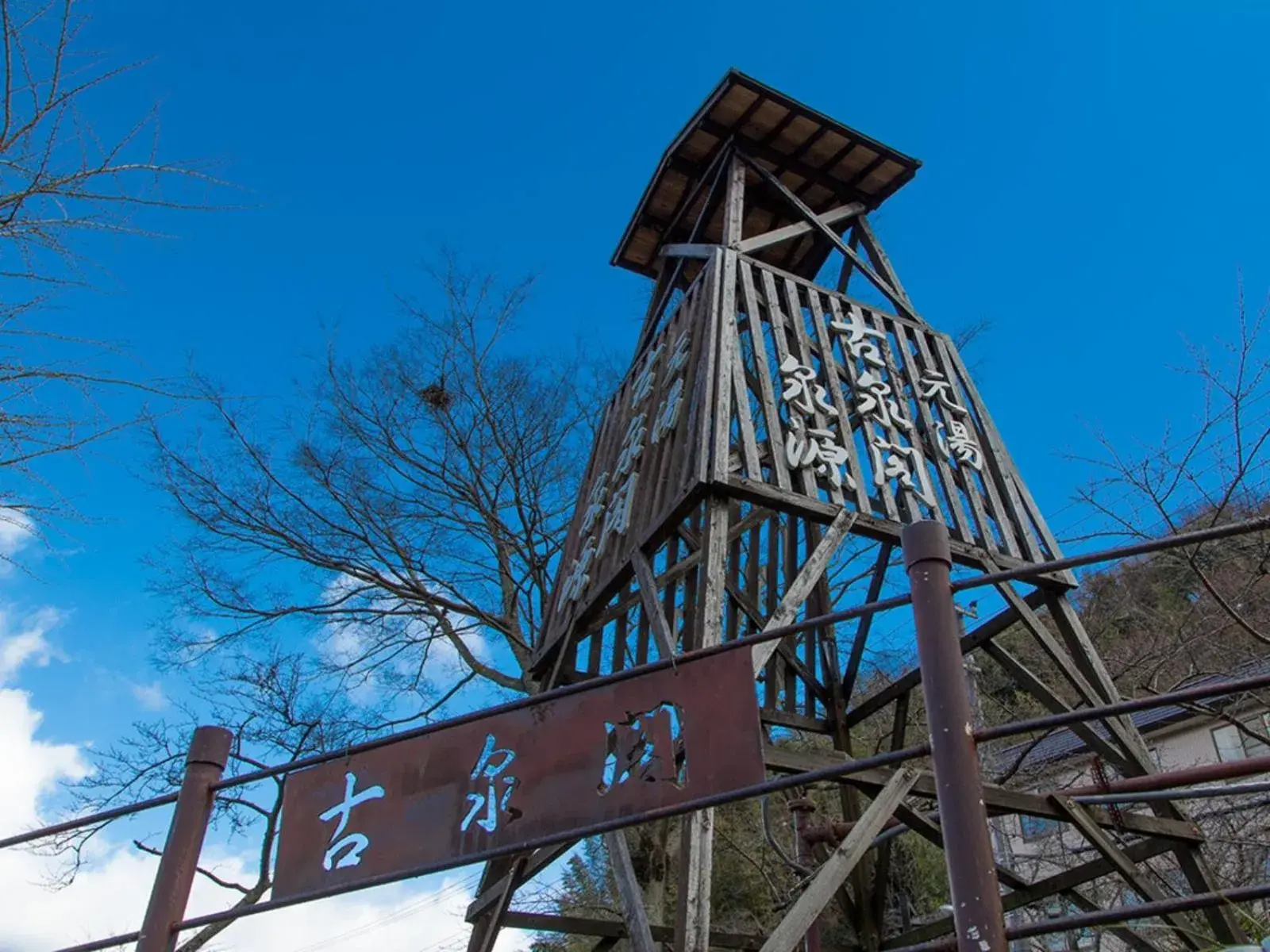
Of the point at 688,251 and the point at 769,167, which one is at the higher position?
the point at 769,167

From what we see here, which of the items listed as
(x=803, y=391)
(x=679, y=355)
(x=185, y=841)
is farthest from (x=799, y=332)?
(x=185, y=841)

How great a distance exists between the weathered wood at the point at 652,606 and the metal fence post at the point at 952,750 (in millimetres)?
2527

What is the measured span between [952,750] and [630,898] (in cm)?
306

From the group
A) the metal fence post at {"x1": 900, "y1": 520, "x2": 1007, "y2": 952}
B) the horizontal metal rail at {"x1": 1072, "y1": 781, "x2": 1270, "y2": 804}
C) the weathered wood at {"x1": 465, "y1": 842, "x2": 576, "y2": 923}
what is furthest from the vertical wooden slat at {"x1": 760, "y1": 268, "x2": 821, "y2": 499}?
the metal fence post at {"x1": 900, "y1": 520, "x2": 1007, "y2": 952}

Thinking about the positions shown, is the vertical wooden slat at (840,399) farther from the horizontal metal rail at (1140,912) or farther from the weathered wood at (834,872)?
the horizontal metal rail at (1140,912)

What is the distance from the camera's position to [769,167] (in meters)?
8.63

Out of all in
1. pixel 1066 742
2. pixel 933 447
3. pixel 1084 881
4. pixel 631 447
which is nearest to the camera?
pixel 1084 881

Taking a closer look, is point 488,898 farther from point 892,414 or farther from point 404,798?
point 892,414

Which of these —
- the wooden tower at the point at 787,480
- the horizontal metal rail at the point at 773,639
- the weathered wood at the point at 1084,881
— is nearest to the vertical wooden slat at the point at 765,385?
the wooden tower at the point at 787,480

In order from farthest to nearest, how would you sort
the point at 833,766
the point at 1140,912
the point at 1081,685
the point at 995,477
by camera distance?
the point at 995,477
the point at 1081,685
the point at 833,766
the point at 1140,912

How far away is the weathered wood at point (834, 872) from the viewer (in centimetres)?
362

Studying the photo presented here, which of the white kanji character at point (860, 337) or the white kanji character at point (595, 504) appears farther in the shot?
the white kanji character at point (595, 504)

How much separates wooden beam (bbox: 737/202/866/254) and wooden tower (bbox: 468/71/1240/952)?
0.03m

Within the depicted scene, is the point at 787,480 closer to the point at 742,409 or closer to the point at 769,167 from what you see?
the point at 742,409
